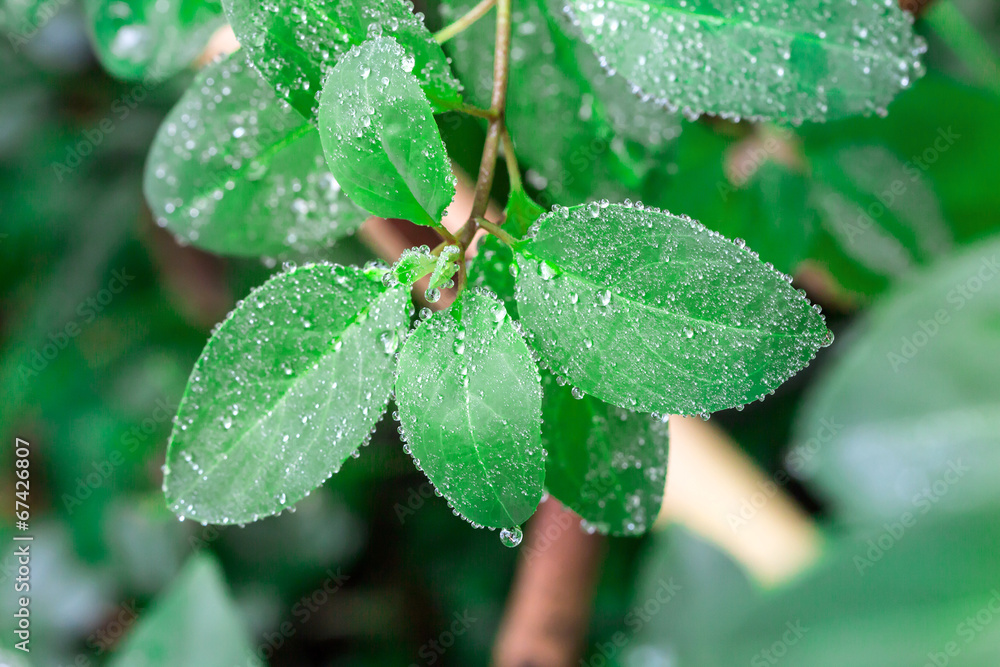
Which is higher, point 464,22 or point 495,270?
point 464,22

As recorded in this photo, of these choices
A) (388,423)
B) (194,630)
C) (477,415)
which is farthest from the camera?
(388,423)

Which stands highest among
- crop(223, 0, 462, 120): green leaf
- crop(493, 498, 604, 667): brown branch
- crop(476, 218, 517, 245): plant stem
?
crop(223, 0, 462, 120): green leaf

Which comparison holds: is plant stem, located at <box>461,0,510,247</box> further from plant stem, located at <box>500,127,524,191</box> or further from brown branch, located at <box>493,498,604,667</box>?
brown branch, located at <box>493,498,604,667</box>

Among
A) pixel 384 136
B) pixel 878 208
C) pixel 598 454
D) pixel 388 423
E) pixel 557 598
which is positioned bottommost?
pixel 388 423

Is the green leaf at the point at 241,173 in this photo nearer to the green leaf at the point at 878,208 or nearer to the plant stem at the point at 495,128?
the plant stem at the point at 495,128

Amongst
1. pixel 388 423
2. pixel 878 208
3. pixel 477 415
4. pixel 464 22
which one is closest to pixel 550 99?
pixel 464 22

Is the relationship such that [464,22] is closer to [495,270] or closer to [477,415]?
[495,270]

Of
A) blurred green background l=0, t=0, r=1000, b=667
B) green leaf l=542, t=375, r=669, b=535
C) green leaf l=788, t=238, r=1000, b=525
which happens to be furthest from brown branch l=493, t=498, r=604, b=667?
green leaf l=542, t=375, r=669, b=535

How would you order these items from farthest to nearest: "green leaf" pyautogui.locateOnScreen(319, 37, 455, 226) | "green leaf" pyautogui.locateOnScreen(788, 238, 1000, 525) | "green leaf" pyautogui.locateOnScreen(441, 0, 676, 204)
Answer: "green leaf" pyautogui.locateOnScreen(788, 238, 1000, 525) → "green leaf" pyautogui.locateOnScreen(441, 0, 676, 204) → "green leaf" pyautogui.locateOnScreen(319, 37, 455, 226)
